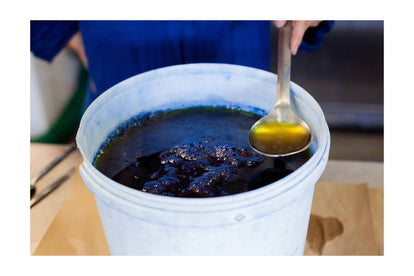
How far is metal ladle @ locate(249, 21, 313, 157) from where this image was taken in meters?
0.50

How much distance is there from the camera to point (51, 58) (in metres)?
0.79

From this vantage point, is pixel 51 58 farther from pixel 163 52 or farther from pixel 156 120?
pixel 156 120

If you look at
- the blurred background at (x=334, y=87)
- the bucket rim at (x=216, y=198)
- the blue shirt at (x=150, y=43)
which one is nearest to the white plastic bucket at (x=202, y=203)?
the bucket rim at (x=216, y=198)

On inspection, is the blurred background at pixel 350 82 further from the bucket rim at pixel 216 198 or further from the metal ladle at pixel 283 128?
the bucket rim at pixel 216 198

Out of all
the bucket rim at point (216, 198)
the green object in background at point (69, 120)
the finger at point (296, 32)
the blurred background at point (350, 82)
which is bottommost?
the blurred background at point (350, 82)

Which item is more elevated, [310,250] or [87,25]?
[87,25]

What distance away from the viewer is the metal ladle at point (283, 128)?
495 mm

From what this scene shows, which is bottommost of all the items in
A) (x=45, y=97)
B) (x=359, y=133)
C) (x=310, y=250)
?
(x=359, y=133)

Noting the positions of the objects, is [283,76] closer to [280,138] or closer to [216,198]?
[280,138]

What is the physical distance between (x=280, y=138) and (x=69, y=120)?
476 millimetres

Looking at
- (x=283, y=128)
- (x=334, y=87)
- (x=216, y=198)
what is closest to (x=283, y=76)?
(x=283, y=128)

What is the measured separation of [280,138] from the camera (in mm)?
503

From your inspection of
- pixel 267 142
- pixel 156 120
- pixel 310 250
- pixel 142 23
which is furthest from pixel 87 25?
pixel 310 250
